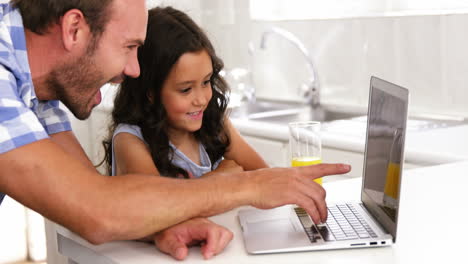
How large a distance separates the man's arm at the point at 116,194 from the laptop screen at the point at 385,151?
12 cm

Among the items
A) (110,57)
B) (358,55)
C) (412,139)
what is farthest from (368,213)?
(358,55)

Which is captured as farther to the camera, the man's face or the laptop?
the man's face

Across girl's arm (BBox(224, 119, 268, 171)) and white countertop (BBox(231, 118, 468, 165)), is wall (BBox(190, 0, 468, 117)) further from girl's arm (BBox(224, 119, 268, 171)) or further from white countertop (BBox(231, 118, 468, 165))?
girl's arm (BBox(224, 119, 268, 171))

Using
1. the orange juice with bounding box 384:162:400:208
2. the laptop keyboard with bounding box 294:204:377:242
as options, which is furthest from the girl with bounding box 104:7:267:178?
the orange juice with bounding box 384:162:400:208

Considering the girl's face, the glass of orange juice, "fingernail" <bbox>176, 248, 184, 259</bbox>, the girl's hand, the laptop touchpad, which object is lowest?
the girl's hand

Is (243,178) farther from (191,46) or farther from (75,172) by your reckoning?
(191,46)

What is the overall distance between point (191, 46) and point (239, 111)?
176cm

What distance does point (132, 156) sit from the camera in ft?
5.83

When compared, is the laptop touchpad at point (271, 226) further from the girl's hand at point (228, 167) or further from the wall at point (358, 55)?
the wall at point (358, 55)

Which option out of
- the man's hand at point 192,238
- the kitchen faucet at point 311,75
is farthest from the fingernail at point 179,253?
the kitchen faucet at point 311,75

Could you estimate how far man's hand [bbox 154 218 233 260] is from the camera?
114 centimetres

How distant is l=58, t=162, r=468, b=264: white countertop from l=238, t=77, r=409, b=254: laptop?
21 mm

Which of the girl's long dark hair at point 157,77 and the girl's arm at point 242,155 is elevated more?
the girl's long dark hair at point 157,77

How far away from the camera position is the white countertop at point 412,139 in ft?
6.80
